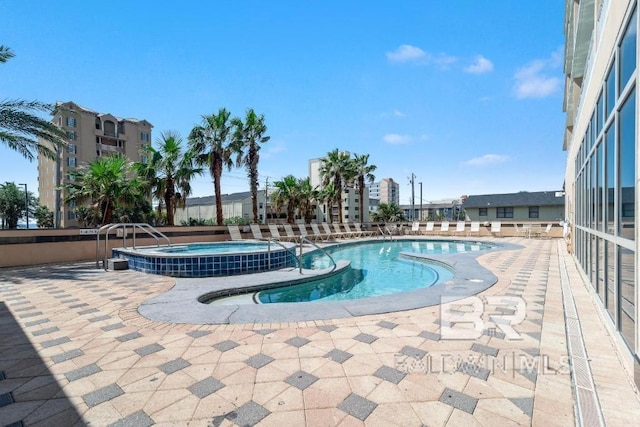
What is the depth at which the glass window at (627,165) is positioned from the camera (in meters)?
2.67

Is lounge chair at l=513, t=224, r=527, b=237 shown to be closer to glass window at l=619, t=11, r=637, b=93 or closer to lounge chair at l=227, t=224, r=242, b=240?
lounge chair at l=227, t=224, r=242, b=240

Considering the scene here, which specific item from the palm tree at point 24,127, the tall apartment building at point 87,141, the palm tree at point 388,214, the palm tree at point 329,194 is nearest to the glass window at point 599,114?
the palm tree at point 24,127

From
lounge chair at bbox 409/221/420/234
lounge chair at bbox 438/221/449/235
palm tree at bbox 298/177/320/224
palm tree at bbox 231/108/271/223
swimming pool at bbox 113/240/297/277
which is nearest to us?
swimming pool at bbox 113/240/297/277

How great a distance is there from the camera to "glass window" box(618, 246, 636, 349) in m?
2.71

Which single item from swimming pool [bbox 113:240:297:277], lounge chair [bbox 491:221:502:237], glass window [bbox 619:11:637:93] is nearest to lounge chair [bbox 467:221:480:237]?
lounge chair [bbox 491:221:502:237]

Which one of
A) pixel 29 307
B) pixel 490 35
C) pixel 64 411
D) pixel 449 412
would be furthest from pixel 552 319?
pixel 490 35

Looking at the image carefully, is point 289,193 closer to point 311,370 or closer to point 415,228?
point 415,228

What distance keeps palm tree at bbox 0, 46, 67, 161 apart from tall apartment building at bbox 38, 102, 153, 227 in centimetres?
→ 3255

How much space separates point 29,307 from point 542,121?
21356mm

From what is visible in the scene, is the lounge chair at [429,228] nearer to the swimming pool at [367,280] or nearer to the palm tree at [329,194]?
the palm tree at [329,194]

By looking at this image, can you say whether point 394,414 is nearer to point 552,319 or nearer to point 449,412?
point 449,412

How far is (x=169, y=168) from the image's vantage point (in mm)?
15297

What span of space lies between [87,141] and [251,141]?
36.1m

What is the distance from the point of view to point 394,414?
2141 mm
